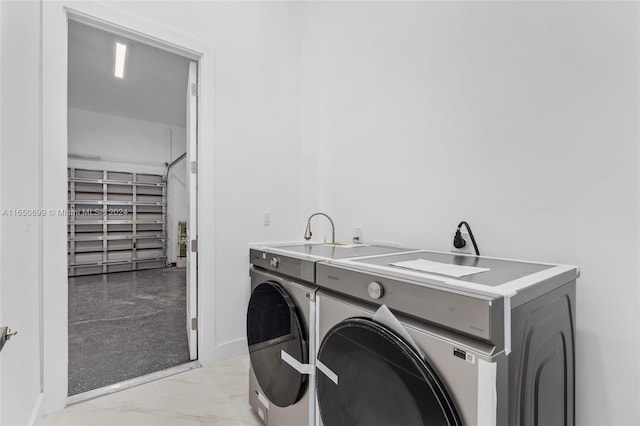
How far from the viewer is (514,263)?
107 centimetres

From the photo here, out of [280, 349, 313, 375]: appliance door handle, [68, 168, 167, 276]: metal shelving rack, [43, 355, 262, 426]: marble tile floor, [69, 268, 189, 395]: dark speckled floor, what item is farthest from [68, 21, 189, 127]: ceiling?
[280, 349, 313, 375]: appliance door handle

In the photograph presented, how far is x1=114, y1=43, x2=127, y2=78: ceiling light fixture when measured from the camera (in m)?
3.42

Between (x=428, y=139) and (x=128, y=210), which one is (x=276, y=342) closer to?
(x=428, y=139)

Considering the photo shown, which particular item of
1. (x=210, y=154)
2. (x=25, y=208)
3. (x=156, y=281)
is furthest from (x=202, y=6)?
(x=156, y=281)

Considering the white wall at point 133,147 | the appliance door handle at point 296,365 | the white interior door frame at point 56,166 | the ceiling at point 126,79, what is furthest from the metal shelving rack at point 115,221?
the appliance door handle at point 296,365

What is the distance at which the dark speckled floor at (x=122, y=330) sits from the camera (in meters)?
2.00

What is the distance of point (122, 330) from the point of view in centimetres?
274

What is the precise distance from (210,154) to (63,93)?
0.84 metres

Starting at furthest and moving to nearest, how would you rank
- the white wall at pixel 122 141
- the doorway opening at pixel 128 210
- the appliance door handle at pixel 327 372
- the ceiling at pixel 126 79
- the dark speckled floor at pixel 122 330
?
the white wall at pixel 122 141, the ceiling at pixel 126 79, the doorway opening at pixel 128 210, the dark speckled floor at pixel 122 330, the appliance door handle at pixel 327 372

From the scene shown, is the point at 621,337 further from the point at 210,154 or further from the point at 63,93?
the point at 63,93

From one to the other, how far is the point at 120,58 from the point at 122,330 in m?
3.30

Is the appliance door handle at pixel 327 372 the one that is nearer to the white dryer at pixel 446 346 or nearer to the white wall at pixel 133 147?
the white dryer at pixel 446 346

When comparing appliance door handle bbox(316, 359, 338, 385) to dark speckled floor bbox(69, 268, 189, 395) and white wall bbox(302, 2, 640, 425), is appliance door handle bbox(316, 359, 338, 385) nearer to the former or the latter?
white wall bbox(302, 2, 640, 425)

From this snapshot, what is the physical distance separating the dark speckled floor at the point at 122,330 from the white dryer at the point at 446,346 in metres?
1.71
